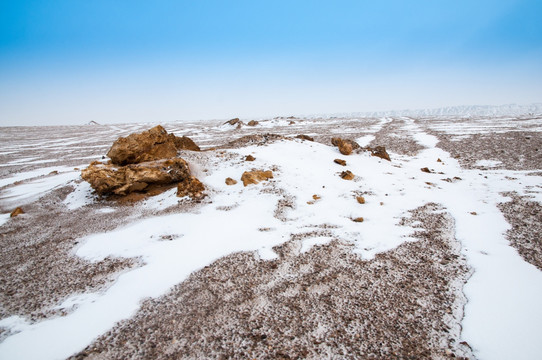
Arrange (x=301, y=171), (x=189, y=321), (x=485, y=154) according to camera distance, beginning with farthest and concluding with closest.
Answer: (x=485, y=154) → (x=301, y=171) → (x=189, y=321)

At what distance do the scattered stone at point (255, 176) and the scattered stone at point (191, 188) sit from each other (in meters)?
1.47

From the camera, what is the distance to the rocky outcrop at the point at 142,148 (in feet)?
31.6

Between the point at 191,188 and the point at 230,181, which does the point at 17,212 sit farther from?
the point at 230,181

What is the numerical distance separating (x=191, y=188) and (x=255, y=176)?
7.24ft

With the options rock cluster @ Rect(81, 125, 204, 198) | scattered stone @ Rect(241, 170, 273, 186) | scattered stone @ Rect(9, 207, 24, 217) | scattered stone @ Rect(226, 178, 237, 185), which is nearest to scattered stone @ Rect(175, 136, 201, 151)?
rock cluster @ Rect(81, 125, 204, 198)

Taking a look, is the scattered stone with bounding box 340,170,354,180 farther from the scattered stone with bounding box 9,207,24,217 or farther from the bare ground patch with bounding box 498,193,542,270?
the scattered stone with bounding box 9,207,24,217

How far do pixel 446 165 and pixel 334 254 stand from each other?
1128 cm

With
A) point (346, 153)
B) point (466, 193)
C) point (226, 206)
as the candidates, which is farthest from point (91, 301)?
point (346, 153)

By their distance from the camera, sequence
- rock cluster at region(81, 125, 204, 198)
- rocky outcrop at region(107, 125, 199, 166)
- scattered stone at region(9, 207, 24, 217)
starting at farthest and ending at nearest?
rocky outcrop at region(107, 125, 199, 166)
rock cluster at region(81, 125, 204, 198)
scattered stone at region(9, 207, 24, 217)

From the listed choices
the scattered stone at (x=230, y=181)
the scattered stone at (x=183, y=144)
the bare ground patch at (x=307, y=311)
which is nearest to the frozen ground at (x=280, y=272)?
the bare ground patch at (x=307, y=311)

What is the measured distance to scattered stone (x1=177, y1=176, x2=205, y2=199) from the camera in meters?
8.05

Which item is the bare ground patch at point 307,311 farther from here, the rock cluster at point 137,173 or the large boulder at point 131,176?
the large boulder at point 131,176

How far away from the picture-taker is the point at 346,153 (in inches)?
492

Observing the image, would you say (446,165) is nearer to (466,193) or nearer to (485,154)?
(485,154)
